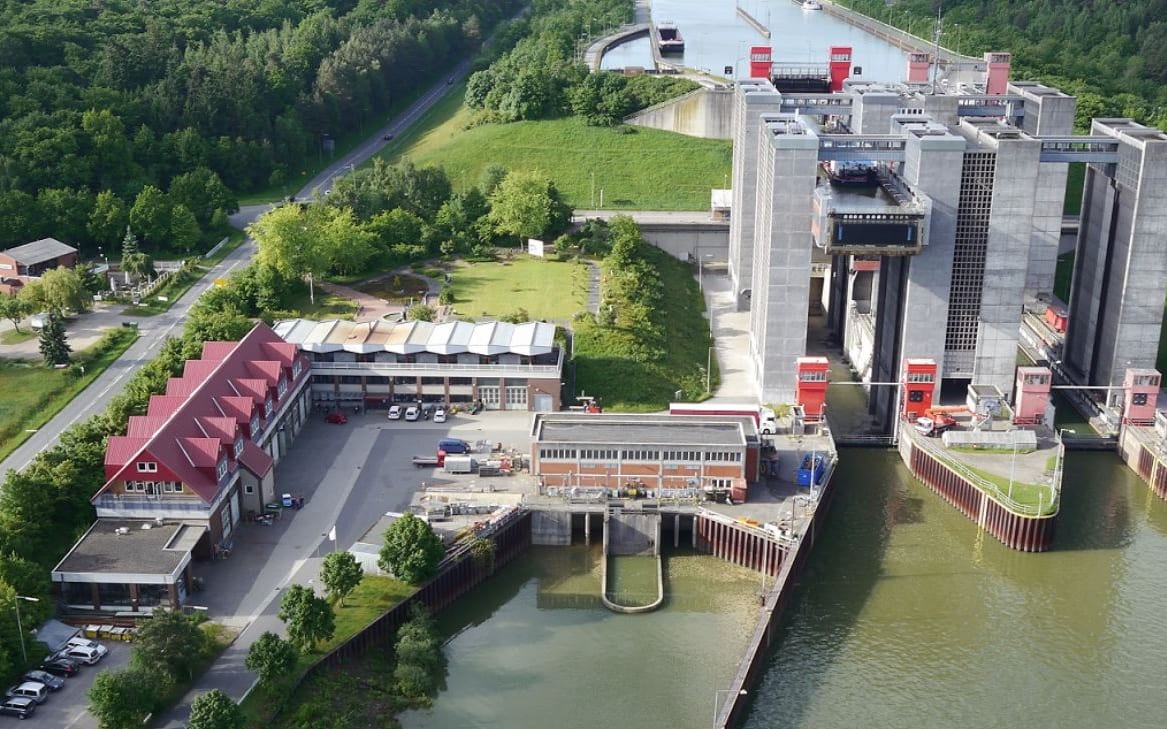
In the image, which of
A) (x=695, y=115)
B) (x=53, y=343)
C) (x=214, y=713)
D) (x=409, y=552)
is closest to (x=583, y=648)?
(x=409, y=552)

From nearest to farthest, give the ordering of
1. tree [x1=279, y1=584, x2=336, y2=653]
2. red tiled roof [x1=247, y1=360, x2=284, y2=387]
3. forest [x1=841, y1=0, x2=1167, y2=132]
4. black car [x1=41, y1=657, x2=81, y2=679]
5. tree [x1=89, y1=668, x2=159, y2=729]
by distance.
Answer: tree [x1=89, y1=668, x2=159, y2=729], black car [x1=41, y1=657, x2=81, y2=679], tree [x1=279, y1=584, x2=336, y2=653], red tiled roof [x1=247, y1=360, x2=284, y2=387], forest [x1=841, y1=0, x2=1167, y2=132]

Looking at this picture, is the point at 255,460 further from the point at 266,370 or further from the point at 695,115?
the point at 695,115

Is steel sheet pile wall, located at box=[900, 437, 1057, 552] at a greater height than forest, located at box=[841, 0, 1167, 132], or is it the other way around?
forest, located at box=[841, 0, 1167, 132]

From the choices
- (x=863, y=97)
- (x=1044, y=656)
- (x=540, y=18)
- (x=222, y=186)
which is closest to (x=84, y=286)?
(x=222, y=186)

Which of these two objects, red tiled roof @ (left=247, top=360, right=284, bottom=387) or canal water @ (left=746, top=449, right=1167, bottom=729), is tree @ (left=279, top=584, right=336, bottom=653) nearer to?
canal water @ (left=746, top=449, right=1167, bottom=729)

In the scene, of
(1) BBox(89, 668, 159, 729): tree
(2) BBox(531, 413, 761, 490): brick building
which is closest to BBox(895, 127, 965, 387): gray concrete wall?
(2) BBox(531, 413, 761, 490): brick building

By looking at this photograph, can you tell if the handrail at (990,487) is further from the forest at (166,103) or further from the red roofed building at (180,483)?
the forest at (166,103)
